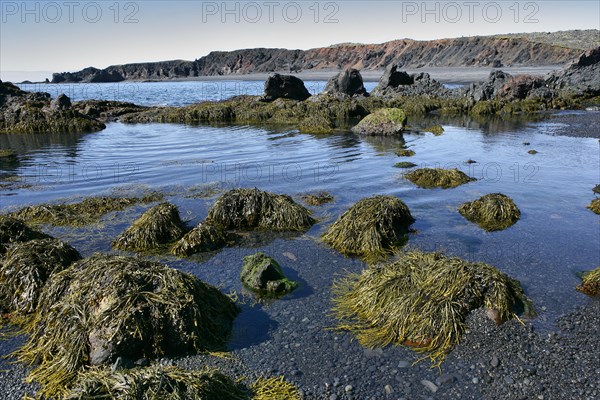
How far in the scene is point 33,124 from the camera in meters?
34.9

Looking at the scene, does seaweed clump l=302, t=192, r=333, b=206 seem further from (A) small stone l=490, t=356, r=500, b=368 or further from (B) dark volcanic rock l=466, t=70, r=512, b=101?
(B) dark volcanic rock l=466, t=70, r=512, b=101

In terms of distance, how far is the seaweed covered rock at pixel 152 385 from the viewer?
207 inches

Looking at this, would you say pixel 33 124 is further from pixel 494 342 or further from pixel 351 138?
pixel 494 342

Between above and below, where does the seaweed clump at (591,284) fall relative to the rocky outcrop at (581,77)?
below

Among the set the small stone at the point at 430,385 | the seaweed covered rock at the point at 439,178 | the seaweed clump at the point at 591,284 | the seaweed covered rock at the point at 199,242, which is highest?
the seaweed covered rock at the point at 439,178

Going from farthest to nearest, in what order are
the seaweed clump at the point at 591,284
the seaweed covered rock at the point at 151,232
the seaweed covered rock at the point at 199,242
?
the seaweed covered rock at the point at 151,232, the seaweed covered rock at the point at 199,242, the seaweed clump at the point at 591,284

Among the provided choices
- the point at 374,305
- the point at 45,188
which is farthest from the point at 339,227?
the point at 45,188

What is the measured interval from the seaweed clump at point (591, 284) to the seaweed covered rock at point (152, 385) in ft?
22.8

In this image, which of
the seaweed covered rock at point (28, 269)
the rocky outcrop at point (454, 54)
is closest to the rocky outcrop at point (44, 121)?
the seaweed covered rock at point (28, 269)

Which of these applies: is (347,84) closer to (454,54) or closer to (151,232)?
(151,232)

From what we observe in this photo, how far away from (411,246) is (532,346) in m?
4.35

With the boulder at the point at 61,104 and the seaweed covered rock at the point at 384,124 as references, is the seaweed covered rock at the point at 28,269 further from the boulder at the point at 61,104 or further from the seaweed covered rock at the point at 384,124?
the boulder at the point at 61,104

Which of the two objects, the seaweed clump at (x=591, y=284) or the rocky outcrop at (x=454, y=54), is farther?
the rocky outcrop at (x=454, y=54)

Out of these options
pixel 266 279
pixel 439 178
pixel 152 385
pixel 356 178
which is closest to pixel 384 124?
pixel 356 178
